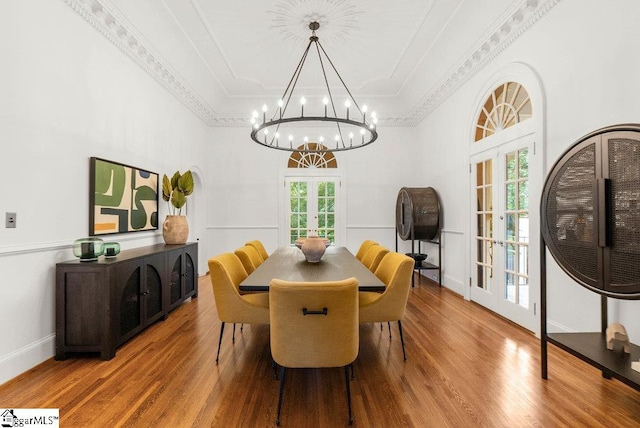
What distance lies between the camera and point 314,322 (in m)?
1.71

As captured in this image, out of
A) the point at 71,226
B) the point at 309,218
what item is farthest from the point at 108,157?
the point at 309,218

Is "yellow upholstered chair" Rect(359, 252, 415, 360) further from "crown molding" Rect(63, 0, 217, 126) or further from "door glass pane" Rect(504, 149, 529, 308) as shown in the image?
"crown molding" Rect(63, 0, 217, 126)

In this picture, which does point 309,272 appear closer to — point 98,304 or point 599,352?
point 98,304

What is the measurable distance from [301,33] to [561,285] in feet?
13.6

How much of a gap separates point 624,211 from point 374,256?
2.03m

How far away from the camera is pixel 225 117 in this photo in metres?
6.21

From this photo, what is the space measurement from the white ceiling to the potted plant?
4.87 ft

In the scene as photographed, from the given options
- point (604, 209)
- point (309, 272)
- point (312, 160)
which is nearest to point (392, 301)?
point (309, 272)

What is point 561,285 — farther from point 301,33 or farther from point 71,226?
point 71,226

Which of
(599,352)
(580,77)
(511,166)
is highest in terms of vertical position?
(580,77)

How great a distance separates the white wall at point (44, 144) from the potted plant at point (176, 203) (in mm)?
742

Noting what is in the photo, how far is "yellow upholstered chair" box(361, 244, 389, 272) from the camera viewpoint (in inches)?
127

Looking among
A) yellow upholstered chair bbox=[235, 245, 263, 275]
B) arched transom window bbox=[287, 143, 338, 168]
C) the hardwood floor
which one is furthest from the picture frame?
arched transom window bbox=[287, 143, 338, 168]

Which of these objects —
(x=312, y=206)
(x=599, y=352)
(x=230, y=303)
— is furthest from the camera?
(x=312, y=206)
